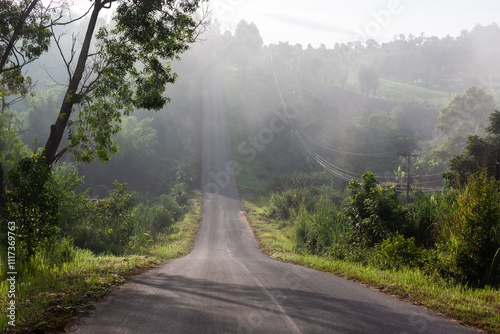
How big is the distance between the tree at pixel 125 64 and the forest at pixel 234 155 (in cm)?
6

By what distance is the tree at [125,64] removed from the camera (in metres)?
11.5

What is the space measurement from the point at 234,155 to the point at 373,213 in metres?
41.4

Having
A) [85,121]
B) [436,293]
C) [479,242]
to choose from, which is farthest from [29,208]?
[479,242]

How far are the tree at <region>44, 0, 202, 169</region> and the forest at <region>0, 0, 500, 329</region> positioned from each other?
0.06 metres

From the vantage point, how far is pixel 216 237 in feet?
86.2

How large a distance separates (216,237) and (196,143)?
33460 millimetres

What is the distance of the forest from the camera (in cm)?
894

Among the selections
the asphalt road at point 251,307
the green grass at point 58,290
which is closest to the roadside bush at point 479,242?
the asphalt road at point 251,307

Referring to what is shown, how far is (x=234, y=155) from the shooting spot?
54219 millimetres

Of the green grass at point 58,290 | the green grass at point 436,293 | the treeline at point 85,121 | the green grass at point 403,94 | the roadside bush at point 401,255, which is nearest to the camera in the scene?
the green grass at point 58,290

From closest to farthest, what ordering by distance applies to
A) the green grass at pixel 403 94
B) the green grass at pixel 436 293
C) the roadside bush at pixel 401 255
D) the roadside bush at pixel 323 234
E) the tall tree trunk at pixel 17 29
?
the green grass at pixel 436 293 → the roadside bush at pixel 401 255 → the tall tree trunk at pixel 17 29 → the roadside bush at pixel 323 234 → the green grass at pixel 403 94

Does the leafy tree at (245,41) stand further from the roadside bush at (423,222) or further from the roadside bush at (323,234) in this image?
the roadside bush at (423,222)

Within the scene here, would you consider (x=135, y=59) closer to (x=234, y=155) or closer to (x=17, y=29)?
(x=17, y=29)

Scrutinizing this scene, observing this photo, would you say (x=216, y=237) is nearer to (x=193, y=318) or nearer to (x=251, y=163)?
(x=193, y=318)
